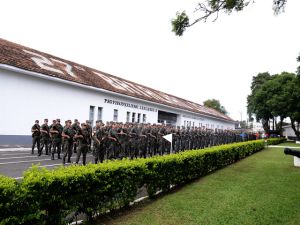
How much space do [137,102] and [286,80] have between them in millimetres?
34322

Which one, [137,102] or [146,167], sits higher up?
[137,102]

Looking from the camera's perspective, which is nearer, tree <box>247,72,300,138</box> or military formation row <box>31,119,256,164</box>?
military formation row <box>31,119,256,164</box>

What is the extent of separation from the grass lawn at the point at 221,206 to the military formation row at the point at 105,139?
16.0ft

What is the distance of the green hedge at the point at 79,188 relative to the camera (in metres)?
4.46

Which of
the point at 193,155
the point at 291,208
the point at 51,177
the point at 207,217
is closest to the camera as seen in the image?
the point at 51,177

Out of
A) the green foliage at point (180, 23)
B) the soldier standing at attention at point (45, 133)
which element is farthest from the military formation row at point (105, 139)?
the green foliage at point (180, 23)

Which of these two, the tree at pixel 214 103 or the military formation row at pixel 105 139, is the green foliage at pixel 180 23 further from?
the tree at pixel 214 103

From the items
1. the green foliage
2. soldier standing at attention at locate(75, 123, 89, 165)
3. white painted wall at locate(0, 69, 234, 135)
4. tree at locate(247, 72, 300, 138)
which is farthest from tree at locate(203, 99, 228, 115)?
the green foliage

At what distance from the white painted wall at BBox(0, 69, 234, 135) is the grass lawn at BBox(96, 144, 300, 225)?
13.3m

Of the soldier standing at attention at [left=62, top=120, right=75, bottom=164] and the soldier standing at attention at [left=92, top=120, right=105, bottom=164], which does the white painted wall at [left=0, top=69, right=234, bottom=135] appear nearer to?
the soldier standing at attention at [left=62, top=120, right=75, bottom=164]

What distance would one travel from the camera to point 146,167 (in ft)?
26.9

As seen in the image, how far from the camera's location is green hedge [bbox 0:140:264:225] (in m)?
4.46

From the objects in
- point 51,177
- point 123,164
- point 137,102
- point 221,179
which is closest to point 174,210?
point 123,164

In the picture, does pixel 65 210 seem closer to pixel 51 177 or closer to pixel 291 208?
pixel 51 177
